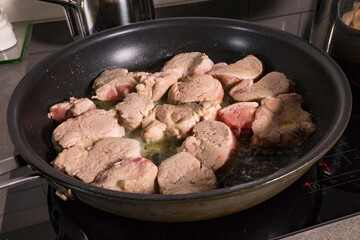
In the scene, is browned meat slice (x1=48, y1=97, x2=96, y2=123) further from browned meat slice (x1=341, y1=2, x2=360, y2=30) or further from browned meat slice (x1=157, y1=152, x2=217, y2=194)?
browned meat slice (x1=341, y1=2, x2=360, y2=30)

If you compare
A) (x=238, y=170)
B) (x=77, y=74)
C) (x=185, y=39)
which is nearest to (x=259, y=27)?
(x=185, y=39)

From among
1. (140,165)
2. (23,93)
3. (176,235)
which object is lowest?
(176,235)

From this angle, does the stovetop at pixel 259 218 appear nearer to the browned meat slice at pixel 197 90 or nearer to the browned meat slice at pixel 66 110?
the browned meat slice at pixel 66 110

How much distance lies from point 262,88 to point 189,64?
0.92 ft

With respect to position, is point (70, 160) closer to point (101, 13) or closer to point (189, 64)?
point (189, 64)

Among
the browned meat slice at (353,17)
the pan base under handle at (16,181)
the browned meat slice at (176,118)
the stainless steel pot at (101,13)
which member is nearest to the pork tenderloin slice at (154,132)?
the browned meat slice at (176,118)

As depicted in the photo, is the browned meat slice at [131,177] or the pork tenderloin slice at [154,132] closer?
the browned meat slice at [131,177]

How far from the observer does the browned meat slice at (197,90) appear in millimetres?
1205

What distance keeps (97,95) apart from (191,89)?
1.07 feet

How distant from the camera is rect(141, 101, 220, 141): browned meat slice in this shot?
112cm

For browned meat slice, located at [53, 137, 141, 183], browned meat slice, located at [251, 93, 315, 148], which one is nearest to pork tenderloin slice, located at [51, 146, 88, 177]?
browned meat slice, located at [53, 137, 141, 183]

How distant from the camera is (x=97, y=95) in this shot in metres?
1.26

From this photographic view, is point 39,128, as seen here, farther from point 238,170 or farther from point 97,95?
point 238,170

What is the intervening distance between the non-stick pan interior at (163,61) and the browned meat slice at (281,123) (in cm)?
3
